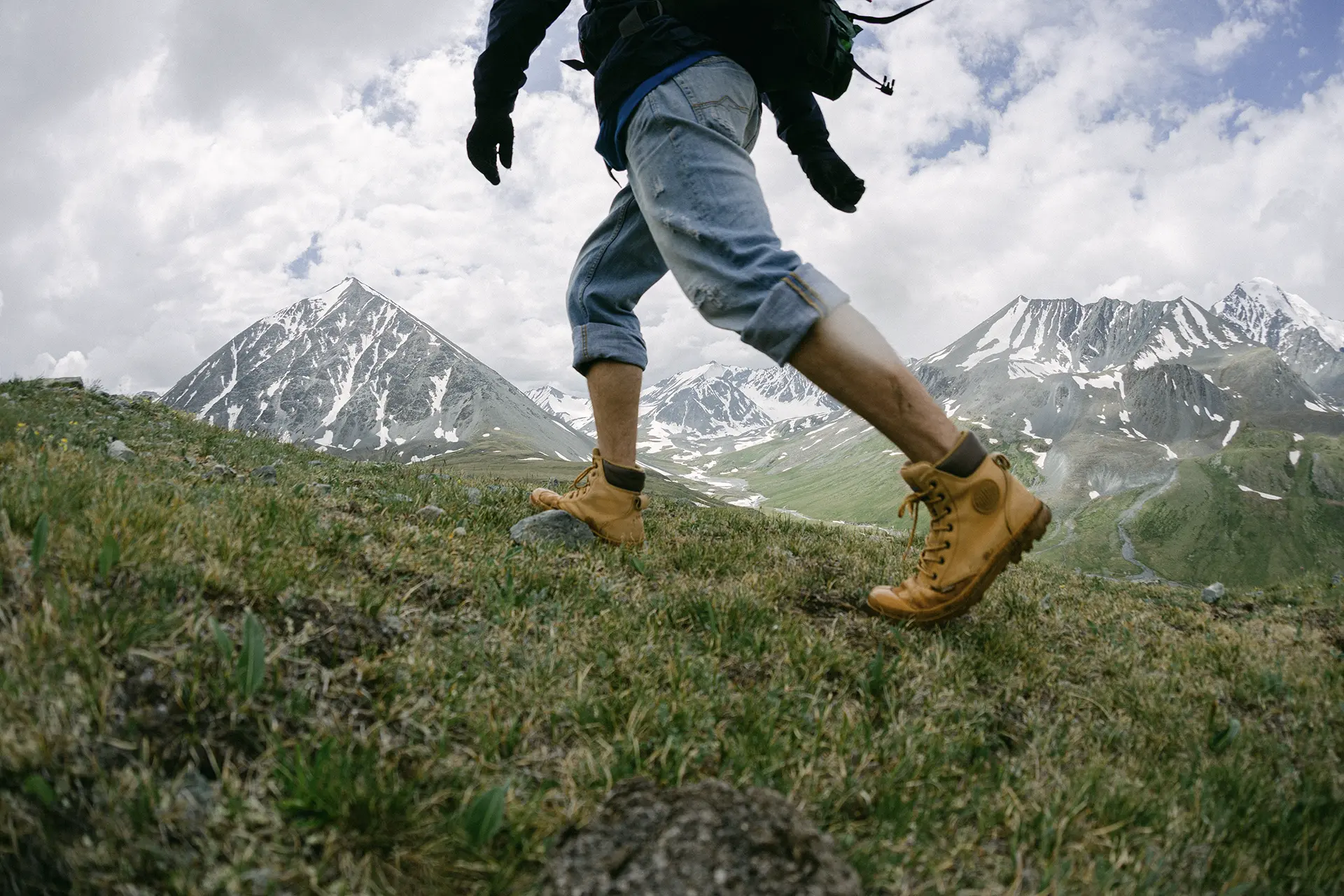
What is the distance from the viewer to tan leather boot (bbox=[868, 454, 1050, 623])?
3.51 m

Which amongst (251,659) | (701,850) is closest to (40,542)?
(251,659)

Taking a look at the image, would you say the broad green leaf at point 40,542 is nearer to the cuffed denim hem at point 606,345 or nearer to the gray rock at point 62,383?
the cuffed denim hem at point 606,345

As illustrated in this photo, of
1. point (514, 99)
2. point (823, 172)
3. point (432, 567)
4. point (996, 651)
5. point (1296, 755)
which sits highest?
point (514, 99)

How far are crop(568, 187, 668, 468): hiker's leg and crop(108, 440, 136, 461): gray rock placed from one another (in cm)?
430

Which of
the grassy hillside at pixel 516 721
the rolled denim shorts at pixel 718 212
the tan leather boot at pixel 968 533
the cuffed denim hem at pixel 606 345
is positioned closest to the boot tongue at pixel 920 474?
the tan leather boot at pixel 968 533

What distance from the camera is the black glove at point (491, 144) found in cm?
490

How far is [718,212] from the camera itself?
144 inches

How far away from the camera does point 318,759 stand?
170 cm

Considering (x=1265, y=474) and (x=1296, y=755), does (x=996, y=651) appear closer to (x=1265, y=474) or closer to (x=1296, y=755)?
(x=1296, y=755)

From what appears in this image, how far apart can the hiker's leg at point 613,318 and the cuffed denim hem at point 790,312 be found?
1.97 metres

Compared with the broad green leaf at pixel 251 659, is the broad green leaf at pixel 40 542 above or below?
above

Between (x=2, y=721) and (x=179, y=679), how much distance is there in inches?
14.2

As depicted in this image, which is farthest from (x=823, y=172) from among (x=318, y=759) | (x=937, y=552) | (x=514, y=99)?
(x=318, y=759)

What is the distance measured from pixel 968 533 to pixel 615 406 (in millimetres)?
2817
